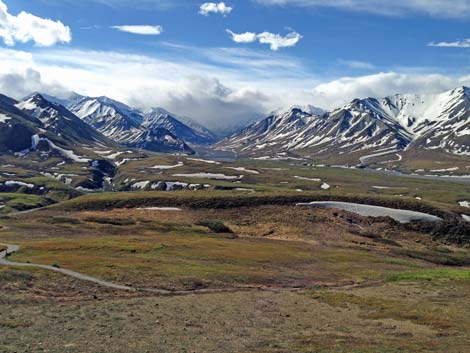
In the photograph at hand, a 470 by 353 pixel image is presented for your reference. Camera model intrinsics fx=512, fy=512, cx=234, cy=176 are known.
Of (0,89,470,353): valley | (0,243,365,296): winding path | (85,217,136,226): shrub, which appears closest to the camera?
(0,89,470,353): valley

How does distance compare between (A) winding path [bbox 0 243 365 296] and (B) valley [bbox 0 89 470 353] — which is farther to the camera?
(A) winding path [bbox 0 243 365 296]

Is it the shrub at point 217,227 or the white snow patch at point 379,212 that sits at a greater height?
the white snow patch at point 379,212

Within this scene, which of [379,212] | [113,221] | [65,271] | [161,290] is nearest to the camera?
[161,290]

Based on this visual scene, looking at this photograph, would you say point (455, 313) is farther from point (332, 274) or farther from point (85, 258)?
point (85, 258)

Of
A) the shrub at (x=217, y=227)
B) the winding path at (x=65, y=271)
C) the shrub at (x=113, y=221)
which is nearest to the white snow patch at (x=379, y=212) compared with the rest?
the shrub at (x=217, y=227)

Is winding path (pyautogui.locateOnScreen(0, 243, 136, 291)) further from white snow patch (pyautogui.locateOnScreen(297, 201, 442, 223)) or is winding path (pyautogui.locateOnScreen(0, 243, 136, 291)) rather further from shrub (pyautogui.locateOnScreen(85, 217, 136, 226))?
white snow patch (pyautogui.locateOnScreen(297, 201, 442, 223))

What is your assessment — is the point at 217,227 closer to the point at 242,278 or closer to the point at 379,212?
the point at 379,212

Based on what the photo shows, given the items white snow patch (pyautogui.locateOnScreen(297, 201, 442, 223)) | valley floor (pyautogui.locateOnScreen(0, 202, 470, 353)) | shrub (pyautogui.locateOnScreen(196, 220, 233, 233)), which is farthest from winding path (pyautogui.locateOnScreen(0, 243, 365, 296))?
white snow patch (pyautogui.locateOnScreen(297, 201, 442, 223))

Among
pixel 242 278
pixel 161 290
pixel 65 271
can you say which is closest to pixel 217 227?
pixel 242 278

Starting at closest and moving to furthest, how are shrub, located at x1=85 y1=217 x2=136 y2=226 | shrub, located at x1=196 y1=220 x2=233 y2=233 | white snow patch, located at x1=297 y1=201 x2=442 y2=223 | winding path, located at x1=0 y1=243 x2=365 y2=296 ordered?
winding path, located at x1=0 y1=243 x2=365 y2=296 < shrub, located at x1=196 y1=220 x2=233 y2=233 < shrub, located at x1=85 y1=217 x2=136 y2=226 < white snow patch, located at x1=297 y1=201 x2=442 y2=223

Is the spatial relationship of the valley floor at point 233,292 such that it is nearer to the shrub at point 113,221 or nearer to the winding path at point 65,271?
the winding path at point 65,271

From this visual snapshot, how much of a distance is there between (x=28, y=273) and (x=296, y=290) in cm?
3154

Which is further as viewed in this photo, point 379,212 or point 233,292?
point 379,212

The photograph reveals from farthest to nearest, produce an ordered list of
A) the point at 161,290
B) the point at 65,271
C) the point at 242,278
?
the point at 242,278 < the point at 65,271 < the point at 161,290
